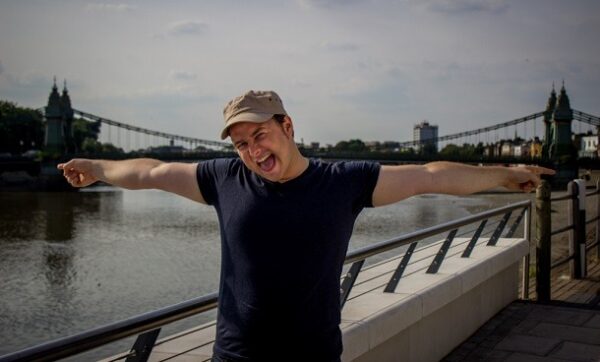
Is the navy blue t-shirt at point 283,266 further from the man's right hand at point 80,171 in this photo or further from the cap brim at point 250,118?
the man's right hand at point 80,171

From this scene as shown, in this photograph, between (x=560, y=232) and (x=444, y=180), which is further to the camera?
(x=560, y=232)

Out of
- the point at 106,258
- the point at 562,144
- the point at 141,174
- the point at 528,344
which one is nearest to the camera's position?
the point at 141,174

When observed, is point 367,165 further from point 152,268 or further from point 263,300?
point 152,268

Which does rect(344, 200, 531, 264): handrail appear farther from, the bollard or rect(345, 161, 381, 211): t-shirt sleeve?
the bollard

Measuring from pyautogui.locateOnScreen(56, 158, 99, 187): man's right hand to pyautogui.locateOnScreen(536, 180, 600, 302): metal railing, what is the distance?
4.34 metres

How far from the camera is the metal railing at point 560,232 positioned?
6.07 m

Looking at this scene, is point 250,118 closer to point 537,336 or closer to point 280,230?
point 280,230

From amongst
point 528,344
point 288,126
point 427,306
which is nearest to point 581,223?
point 528,344

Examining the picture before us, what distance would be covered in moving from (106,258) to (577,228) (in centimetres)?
1749

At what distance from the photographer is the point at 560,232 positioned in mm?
7168

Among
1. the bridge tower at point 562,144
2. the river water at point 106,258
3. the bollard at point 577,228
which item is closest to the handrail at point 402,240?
the bollard at point 577,228

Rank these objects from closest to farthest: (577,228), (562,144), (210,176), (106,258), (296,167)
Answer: (296,167) < (210,176) < (577,228) < (106,258) < (562,144)

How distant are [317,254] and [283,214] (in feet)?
0.48

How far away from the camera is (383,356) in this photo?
355cm
